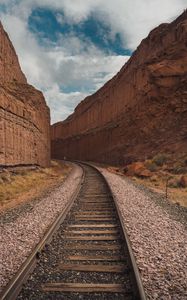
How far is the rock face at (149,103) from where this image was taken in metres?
37.8

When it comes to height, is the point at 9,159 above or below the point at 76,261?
above

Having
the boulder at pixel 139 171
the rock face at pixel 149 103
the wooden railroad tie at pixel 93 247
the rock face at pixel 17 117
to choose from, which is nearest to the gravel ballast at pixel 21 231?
the wooden railroad tie at pixel 93 247

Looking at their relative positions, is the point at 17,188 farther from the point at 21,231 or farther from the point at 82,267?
the point at 82,267

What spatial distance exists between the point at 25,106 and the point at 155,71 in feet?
69.7

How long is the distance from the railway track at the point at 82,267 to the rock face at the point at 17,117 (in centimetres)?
1288

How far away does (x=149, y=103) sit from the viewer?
136ft

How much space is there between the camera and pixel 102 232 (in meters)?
7.82

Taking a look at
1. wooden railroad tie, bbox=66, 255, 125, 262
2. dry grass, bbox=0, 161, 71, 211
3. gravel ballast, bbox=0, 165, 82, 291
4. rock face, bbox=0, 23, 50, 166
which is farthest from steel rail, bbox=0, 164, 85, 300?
rock face, bbox=0, 23, 50, 166

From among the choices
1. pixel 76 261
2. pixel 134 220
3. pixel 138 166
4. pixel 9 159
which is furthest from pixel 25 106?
pixel 76 261

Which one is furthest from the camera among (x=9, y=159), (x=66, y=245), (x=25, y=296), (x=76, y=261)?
(x=9, y=159)

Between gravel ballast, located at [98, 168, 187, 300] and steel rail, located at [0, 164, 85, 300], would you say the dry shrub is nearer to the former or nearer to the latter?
gravel ballast, located at [98, 168, 187, 300]

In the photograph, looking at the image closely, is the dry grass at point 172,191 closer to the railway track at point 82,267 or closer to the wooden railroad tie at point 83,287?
the railway track at point 82,267

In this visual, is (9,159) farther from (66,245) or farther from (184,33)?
(184,33)

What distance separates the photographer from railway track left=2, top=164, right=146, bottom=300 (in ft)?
15.5
